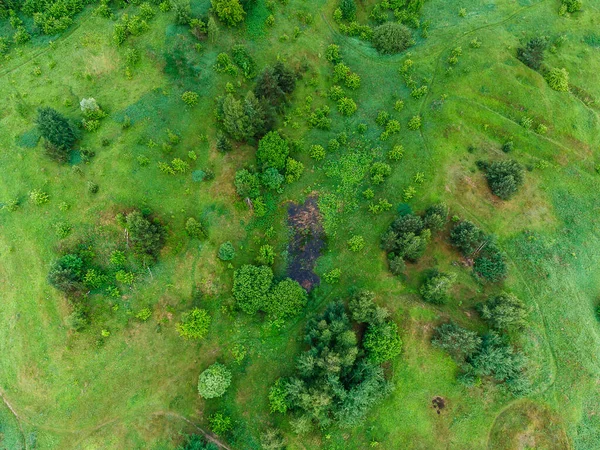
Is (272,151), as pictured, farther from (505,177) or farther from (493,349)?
(493,349)

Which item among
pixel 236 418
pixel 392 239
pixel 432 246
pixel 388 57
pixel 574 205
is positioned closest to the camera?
pixel 236 418

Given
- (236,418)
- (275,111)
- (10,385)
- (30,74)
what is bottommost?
(236,418)

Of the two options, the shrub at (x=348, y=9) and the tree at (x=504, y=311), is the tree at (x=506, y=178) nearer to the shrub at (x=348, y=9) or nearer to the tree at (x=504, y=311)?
the tree at (x=504, y=311)

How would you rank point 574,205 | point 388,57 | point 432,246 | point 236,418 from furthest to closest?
point 388,57, point 574,205, point 432,246, point 236,418

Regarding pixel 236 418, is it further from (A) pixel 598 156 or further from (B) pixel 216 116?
(A) pixel 598 156

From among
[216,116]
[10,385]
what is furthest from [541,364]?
[10,385]

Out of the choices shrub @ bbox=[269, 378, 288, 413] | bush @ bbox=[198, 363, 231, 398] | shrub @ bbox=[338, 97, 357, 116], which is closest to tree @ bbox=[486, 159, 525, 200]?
shrub @ bbox=[338, 97, 357, 116]
